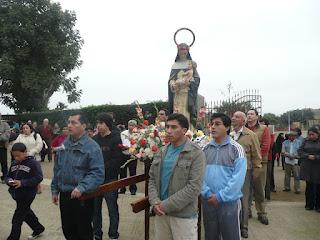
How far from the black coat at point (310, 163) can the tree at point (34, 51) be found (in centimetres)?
2821

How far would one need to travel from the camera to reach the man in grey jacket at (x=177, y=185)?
4.05 meters

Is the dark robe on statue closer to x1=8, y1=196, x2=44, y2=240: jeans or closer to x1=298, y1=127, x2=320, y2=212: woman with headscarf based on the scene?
x1=298, y1=127, x2=320, y2=212: woman with headscarf

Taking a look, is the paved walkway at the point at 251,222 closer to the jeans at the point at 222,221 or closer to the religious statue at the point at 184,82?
the jeans at the point at 222,221

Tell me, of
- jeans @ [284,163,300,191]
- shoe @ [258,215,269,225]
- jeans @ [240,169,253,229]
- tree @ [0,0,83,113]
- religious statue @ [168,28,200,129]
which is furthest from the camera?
tree @ [0,0,83,113]

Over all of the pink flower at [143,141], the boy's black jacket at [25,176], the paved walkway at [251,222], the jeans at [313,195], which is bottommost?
the paved walkway at [251,222]

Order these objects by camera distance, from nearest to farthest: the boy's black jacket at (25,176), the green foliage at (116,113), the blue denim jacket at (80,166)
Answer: the blue denim jacket at (80,166) < the boy's black jacket at (25,176) < the green foliage at (116,113)

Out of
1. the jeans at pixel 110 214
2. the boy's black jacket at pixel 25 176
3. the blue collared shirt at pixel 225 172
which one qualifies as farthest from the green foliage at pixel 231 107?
the blue collared shirt at pixel 225 172

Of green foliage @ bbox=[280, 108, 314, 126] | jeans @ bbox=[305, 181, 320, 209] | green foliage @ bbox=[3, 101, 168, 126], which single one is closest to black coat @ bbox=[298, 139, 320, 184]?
jeans @ bbox=[305, 181, 320, 209]

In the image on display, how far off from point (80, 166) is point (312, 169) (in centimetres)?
560

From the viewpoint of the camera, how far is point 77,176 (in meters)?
4.75

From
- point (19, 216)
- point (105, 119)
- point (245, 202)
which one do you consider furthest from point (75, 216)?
point (245, 202)

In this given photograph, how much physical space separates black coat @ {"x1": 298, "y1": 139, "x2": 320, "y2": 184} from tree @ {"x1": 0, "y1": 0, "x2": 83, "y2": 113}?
92.5 ft

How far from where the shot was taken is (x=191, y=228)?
4.14 metres

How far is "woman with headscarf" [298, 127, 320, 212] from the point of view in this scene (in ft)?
28.0
